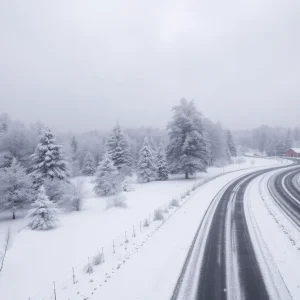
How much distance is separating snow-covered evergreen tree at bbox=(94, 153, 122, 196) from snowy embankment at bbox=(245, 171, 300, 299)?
1816 cm

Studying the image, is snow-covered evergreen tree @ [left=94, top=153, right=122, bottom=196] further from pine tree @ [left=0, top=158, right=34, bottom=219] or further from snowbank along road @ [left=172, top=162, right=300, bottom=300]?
snowbank along road @ [left=172, top=162, right=300, bottom=300]

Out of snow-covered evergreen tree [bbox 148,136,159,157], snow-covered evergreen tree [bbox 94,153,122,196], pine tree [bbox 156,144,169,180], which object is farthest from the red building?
snow-covered evergreen tree [bbox 94,153,122,196]

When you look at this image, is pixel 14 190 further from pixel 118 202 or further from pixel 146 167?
pixel 146 167

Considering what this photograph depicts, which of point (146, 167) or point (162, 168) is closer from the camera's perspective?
point (146, 167)

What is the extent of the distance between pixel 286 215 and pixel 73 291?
54.2 feet

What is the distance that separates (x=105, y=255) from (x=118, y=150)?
34829mm

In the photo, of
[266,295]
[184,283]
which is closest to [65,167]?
[184,283]

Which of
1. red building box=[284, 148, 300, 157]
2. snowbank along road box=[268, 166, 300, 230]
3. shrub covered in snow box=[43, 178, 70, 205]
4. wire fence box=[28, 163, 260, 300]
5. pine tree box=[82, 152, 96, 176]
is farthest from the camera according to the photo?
red building box=[284, 148, 300, 157]

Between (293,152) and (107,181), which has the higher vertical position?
(293,152)

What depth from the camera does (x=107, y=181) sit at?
98.9 ft

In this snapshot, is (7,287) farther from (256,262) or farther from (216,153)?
(216,153)

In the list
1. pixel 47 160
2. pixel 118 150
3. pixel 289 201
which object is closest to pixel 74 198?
pixel 47 160

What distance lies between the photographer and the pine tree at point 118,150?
4462 centimetres

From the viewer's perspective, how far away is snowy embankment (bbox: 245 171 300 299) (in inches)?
309
